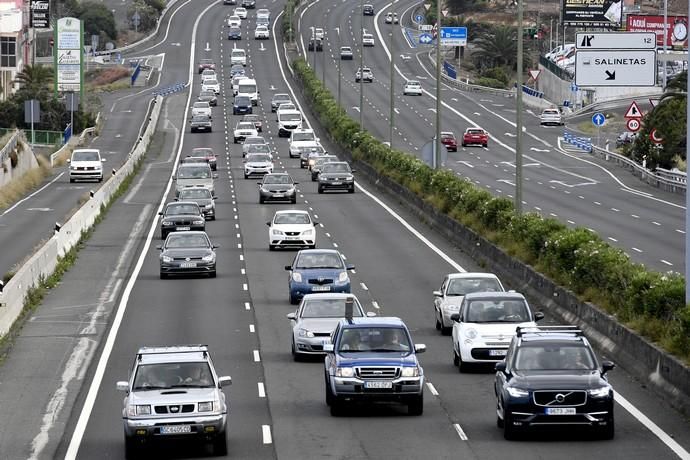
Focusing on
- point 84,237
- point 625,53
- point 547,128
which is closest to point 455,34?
point 547,128

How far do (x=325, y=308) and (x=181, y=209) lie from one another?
1065 inches

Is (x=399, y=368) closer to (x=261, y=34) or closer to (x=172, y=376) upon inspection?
(x=172, y=376)

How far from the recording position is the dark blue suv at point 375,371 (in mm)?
24203

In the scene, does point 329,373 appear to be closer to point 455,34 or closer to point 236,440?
point 236,440

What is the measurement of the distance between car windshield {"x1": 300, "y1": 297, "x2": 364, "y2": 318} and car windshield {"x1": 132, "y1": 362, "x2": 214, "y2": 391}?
9198mm

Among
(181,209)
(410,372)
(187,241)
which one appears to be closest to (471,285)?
(410,372)

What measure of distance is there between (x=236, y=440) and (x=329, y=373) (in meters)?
2.57

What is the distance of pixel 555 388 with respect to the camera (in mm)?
21891

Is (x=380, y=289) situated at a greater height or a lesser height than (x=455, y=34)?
lesser

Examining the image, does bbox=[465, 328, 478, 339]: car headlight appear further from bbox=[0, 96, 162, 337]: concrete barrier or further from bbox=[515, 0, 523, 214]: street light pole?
bbox=[515, 0, 523, 214]: street light pole

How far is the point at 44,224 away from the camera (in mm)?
63031

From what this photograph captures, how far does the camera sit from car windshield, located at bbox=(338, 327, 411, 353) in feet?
82.0

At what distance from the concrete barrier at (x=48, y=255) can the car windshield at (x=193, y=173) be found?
11.0 feet

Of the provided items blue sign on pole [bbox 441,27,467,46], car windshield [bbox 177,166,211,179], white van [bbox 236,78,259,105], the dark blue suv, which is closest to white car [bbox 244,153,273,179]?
car windshield [bbox 177,166,211,179]
